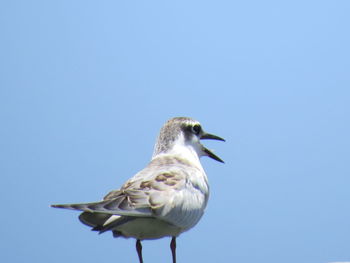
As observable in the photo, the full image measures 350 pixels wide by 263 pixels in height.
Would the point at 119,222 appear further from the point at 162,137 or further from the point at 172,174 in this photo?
the point at 162,137

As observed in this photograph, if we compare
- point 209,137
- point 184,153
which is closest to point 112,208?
point 184,153

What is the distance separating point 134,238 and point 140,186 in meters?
0.41

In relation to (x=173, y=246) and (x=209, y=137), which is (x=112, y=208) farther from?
(x=209, y=137)

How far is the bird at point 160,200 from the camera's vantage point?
150 inches

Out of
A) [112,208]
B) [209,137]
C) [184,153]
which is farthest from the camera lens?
[209,137]

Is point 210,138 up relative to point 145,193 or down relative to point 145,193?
up

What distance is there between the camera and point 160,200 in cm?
397

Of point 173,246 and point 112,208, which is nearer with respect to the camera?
point 112,208

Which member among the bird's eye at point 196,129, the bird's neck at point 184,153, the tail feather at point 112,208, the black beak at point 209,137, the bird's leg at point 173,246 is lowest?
the tail feather at point 112,208

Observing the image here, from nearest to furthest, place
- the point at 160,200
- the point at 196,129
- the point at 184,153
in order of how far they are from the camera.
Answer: the point at 160,200 → the point at 184,153 → the point at 196,129

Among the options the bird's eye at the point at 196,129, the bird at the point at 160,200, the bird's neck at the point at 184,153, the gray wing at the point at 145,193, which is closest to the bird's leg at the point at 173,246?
the bird at the point at 160,200

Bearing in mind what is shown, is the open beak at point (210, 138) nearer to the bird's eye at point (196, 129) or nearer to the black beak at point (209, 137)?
the black beak at point (209, 137)

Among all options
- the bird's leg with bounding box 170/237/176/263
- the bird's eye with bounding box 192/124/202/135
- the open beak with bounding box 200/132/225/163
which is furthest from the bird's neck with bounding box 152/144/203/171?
the bird's leg with bounding box 170/237/176/263

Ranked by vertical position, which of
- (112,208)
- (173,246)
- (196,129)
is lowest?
(112,208)
